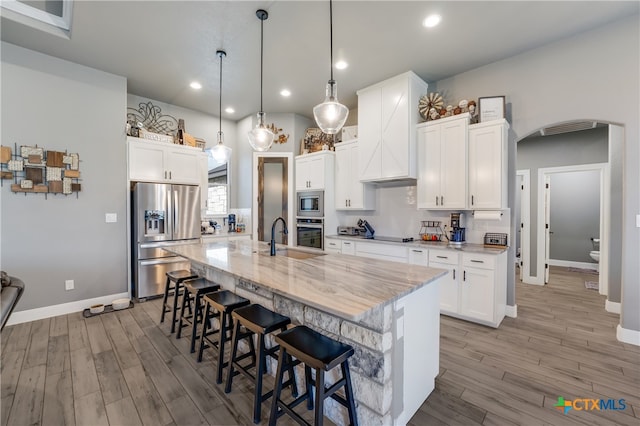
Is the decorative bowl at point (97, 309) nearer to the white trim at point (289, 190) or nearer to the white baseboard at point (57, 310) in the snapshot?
the white baseboard at point (57, 310)

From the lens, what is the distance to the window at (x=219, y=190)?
222 inches

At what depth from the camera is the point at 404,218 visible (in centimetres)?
426

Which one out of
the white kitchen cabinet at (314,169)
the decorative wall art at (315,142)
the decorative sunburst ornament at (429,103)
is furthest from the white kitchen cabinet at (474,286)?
the decorative wall art at (315,142)

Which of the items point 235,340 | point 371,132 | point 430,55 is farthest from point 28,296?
point 430,55

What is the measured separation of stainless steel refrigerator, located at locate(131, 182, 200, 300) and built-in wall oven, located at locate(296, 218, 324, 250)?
183 cm

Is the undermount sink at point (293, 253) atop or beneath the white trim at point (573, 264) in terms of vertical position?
atop

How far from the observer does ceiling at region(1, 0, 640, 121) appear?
2562 millimetres

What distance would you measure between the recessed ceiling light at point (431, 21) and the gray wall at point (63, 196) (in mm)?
4072

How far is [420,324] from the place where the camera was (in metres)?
1.82

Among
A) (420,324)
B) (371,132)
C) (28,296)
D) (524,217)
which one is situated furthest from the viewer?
(524,217)

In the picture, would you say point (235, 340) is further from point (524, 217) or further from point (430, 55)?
point (524, 217)

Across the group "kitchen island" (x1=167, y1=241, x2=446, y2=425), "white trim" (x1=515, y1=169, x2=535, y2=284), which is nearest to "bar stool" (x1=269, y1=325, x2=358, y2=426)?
"kitchen island" (x1=167, y1=241, x2=446, y2=425)

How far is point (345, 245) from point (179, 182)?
9.52 ft

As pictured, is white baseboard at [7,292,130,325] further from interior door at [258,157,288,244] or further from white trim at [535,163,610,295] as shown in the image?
white trim at [535,163,610,295]
